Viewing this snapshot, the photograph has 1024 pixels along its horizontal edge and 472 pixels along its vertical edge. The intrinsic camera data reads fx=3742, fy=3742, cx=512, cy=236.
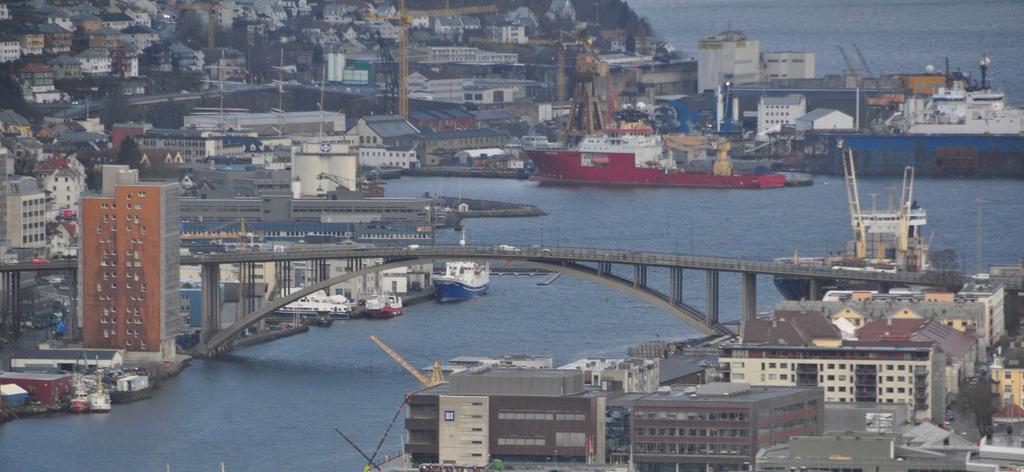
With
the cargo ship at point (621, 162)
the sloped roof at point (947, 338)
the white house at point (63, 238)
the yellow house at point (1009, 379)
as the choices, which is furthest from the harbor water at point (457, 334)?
the yellow house at point (1009, 379)

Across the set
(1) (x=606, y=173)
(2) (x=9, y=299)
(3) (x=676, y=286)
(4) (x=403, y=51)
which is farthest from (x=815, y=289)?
(4) (x=403, y=51)

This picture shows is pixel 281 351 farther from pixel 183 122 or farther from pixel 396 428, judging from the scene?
pixel 183 122

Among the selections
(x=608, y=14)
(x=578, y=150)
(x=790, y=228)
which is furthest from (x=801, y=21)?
(x=790, y=228)

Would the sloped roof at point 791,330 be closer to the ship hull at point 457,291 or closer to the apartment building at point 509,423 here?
the apartment building at point 509,423

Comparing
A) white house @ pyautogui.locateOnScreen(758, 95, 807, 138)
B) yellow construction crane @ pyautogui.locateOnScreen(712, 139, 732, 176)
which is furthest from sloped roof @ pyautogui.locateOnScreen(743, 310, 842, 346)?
white house @ pyautogui.locateOnScreen(758, 95, 807, 138)

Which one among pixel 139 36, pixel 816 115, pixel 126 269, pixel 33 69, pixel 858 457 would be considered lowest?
pixel 858 457

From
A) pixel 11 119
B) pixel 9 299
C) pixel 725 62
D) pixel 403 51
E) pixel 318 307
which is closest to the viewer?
pixel 9 299

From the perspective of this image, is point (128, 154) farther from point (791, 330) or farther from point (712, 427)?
point (712, 427)
